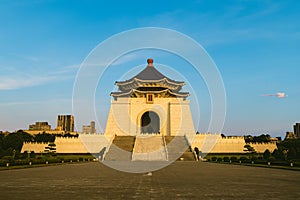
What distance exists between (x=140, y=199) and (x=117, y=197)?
600mm

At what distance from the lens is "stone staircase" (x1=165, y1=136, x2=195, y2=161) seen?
88.8ft

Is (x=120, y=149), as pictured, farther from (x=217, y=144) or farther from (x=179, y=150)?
(x=217, y=144)

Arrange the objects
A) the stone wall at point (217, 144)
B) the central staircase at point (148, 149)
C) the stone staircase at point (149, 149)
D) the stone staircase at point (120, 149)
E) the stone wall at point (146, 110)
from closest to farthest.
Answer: the stone staircase at point (149, 149), the central staircase at point (148, 149), the stone staircase at point (120, 149), the stone wall at point (217, 144), the stone wall at point (146, 110)

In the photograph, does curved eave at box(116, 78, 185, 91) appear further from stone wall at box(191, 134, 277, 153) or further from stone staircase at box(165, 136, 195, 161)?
stone staircase at box(165, 136, 195, 161)

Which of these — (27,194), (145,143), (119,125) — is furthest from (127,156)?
(27,194)

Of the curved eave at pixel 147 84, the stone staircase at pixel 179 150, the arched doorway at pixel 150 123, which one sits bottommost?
the stone staircase at pixel 179 150

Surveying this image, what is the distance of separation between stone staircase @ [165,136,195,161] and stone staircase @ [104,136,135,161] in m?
3.98

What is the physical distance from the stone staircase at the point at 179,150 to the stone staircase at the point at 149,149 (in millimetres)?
708

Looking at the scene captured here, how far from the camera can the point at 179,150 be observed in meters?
28.8

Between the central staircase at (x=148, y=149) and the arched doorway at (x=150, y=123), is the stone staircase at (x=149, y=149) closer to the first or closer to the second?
the central staircase at (x=148, y=149)

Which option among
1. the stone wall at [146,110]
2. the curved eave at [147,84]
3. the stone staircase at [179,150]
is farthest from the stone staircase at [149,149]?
the curved eave at [147,84]

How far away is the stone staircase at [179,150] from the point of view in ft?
88.8

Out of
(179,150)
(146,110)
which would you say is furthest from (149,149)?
(146,110)

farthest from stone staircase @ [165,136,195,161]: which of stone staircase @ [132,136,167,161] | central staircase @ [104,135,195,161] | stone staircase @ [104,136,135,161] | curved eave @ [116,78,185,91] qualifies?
curved eave @ [116,78,185,91]
